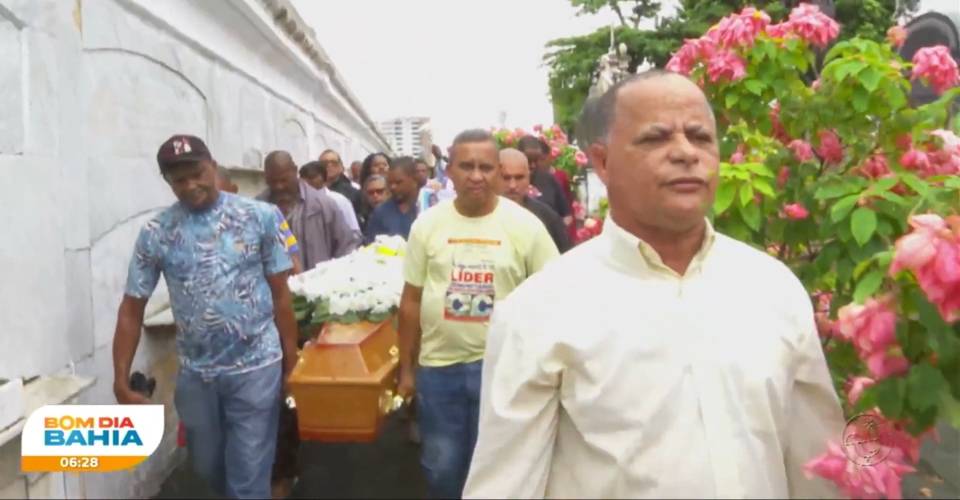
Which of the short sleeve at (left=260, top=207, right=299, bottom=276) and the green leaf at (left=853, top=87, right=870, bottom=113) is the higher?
the green leaf at (left=853, top=87, right=870, bottom=113)

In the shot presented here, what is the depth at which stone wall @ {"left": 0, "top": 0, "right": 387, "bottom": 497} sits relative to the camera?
3492 millimetres

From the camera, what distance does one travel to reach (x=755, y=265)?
5.74ft

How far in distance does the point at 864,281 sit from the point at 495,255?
1.93 metres

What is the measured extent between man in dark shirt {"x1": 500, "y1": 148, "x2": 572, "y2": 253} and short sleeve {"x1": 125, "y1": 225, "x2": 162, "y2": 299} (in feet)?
6.21

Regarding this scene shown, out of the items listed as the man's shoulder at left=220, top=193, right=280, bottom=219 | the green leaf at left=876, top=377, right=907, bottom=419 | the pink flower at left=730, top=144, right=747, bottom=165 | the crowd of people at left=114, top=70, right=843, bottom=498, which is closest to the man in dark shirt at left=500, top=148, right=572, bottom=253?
the man's shoulder at left=220, top=193, right=280, bottom=219

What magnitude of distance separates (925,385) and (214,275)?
277 centimetres

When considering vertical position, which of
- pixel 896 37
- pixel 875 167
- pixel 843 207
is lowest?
pixel 843 207

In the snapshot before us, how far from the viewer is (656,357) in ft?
5.19

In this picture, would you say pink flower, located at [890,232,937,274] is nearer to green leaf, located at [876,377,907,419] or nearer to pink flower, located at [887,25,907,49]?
green leaf, located at [876,377,907,419]

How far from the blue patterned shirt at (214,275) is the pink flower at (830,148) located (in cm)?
A: 226

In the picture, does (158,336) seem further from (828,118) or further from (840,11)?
(840,11)

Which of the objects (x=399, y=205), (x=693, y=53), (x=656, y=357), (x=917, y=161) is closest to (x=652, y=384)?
(x=656, y=357)

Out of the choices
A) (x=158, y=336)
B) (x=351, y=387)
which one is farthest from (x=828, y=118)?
(x=158, y=336)

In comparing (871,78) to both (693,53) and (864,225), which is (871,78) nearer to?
(864,225)
